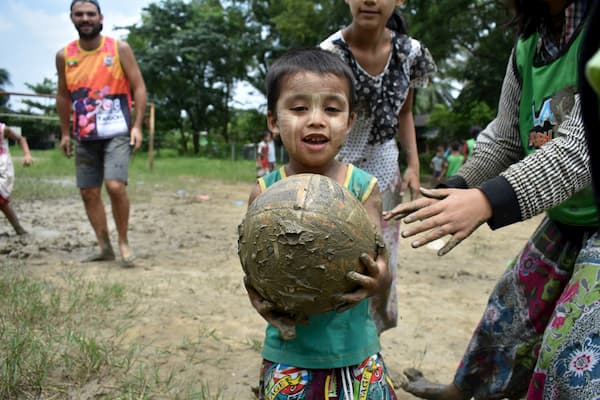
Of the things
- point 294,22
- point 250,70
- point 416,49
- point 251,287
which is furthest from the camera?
point 250,70

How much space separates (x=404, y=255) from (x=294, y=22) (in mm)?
14628

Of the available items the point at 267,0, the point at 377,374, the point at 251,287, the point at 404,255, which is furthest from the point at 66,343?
the point at 267,0

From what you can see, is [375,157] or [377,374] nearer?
[377,374]

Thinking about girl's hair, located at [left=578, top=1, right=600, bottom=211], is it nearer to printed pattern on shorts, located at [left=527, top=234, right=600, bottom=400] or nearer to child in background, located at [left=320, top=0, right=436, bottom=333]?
printed pattern on shorts, located at [left=527, top=234, right=600, bottom=400]

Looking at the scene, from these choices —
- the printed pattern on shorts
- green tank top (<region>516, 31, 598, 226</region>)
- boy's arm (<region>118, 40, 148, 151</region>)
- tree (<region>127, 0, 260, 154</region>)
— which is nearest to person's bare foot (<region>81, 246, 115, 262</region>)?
boy's arm (<region>118, 40, 148, 151</region>)

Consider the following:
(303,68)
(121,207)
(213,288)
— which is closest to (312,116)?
(303,68)

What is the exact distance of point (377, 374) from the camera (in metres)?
1.87

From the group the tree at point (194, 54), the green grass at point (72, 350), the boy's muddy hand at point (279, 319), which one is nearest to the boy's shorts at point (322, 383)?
the boy's muddy hand at point (279, 319)

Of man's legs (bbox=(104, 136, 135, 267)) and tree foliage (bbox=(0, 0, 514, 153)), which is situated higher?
tree foliage (bbox=(0, 0, 514, 153))

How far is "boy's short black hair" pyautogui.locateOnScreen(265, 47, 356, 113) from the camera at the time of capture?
6.41ft

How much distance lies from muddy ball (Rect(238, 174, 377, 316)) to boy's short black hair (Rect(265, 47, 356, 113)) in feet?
1.68

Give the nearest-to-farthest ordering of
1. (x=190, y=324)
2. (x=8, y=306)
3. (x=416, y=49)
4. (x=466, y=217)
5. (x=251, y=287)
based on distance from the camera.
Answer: (x=466, y=217)
(x=251, y=287)
(x=416, y=49)
(x=8, y=306)
(x=190, y=324)

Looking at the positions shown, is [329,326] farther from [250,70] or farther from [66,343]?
[250,70]

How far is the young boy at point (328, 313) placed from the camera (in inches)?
70.5
